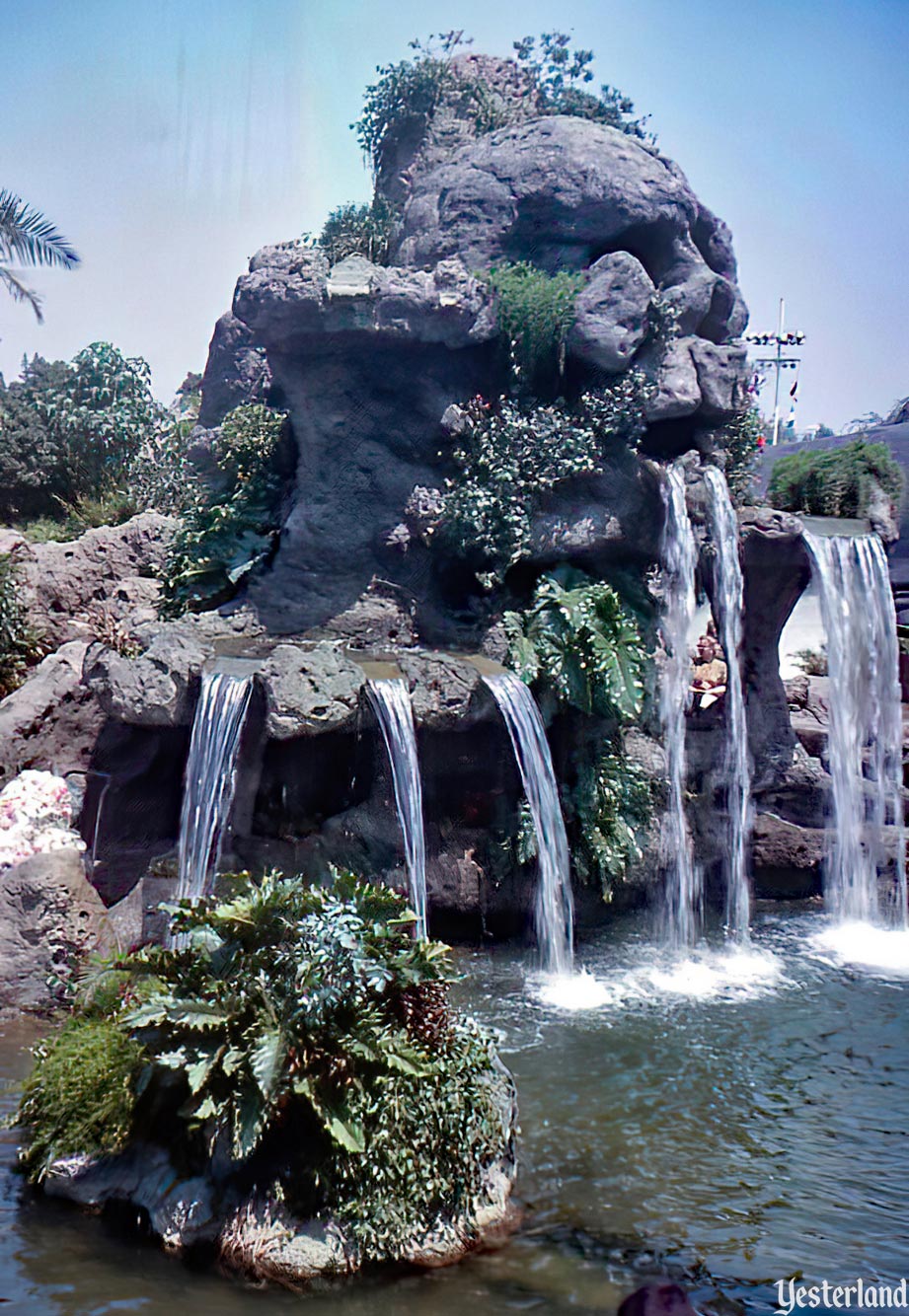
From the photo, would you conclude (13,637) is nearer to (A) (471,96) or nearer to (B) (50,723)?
(B) (50,723)

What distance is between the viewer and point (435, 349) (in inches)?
518

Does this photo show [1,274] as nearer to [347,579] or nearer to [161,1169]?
[347,579]

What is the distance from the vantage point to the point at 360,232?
54.6ft

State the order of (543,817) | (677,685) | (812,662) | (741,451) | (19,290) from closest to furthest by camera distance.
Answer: (543,817), (677,685), (741,451), (19,290), (812,662)

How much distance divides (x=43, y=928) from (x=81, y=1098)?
3292 mm

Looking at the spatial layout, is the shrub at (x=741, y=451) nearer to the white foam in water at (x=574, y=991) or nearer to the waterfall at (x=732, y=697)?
the waterfall at (x=732, y=697)

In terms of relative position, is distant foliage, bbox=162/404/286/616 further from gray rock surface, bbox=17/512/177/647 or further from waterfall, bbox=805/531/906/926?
waterfall, bbox=805/531/906/926

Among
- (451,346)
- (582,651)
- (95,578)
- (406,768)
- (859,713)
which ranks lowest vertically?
(406,768)

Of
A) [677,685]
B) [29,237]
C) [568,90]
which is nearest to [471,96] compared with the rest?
[568,90]

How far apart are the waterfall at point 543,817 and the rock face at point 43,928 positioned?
4.34 metres

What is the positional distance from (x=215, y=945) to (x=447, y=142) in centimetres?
1502

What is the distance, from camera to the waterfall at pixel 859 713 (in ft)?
42.4

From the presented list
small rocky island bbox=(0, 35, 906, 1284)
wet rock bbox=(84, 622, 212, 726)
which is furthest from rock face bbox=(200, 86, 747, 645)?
wet rock bbox=(84, 622, 212, 726)

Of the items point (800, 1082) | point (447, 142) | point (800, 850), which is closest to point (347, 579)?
point (800, 850)
